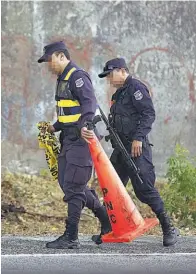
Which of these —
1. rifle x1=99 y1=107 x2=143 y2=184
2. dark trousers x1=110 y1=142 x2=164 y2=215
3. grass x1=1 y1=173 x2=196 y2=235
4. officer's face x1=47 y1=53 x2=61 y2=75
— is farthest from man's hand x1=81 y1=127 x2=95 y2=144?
grass x1=1 y1=173 x2=196 y2=235

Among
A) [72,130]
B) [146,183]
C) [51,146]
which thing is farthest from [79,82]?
[146,183]

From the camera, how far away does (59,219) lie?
361 inches

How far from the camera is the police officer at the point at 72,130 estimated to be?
21.3ft

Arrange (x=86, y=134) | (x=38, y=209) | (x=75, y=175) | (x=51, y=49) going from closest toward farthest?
(x=86, y=134), (x=75, y=175), (x=51, y=49), (x=38, y=209)

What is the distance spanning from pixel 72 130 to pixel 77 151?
19cm

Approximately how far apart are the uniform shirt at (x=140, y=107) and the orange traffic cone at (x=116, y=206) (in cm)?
37

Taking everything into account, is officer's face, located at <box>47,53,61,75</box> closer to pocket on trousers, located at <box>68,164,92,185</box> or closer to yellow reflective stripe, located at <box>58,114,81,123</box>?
yellow reflective stripe, located at <box>58,114,81,123</box>

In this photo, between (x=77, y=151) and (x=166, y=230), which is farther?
(x=166, y=230)

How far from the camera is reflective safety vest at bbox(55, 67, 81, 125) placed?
655 centimetres

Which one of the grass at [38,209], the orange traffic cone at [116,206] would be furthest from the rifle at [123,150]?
the grass at [38,209]

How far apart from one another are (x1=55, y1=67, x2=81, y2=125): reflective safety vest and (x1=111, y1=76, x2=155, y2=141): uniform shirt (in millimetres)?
512

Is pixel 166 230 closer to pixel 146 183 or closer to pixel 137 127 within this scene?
pixel 146 183

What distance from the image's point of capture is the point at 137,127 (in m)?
6.70

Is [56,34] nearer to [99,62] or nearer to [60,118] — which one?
[99,62]
